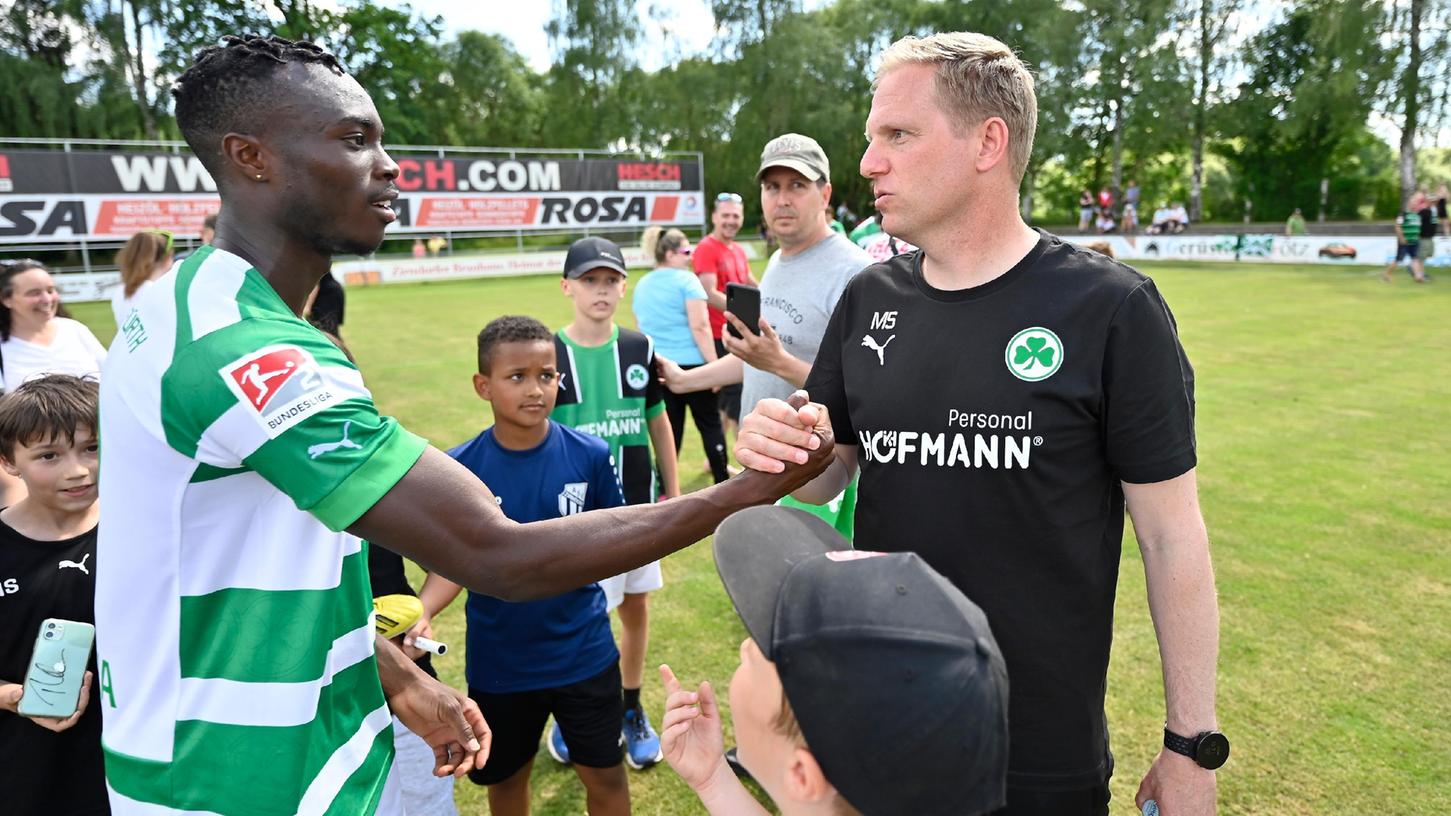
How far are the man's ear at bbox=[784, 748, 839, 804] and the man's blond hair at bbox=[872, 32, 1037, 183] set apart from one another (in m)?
1.39

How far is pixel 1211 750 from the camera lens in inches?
72.4

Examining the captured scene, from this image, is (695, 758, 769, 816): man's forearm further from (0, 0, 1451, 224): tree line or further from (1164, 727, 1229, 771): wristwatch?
(0, 0, 1451, 224): tree line

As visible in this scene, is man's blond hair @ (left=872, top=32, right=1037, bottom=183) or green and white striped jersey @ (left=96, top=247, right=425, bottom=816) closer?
green and white striped jersey @ (left=96, top=247, right=425, bottom=816)

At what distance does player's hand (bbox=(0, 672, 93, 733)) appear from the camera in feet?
6.97

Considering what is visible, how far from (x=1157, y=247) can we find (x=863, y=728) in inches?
1276

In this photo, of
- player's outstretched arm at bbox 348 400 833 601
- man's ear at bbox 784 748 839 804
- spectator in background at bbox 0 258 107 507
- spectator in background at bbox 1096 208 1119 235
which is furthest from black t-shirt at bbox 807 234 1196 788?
spectator in background at bbox 1096 208 1119 235

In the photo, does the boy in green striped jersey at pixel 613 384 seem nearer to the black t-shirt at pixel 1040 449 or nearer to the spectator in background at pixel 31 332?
the black t-shirt at pixel 1040 449

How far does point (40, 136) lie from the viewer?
33000mm

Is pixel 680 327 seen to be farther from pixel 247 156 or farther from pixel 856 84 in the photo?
pixel 856 84

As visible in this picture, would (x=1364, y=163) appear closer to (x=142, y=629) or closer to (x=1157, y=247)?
(x=1157, y=247)

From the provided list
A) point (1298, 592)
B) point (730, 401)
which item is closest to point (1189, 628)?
point (1298, 592)

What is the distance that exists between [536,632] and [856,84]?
149 feet

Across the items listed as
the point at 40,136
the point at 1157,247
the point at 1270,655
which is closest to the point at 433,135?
the point at 40,136

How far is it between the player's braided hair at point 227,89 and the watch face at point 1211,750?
2267 millimetres
